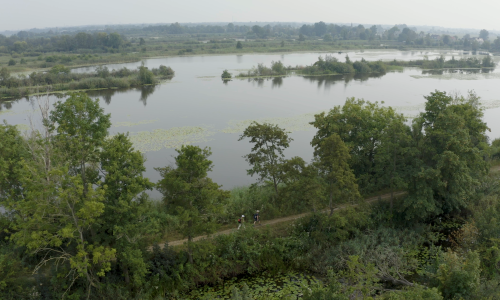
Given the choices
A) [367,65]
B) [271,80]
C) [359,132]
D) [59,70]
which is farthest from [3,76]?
[367,65]

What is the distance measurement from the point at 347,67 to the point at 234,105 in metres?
32.9

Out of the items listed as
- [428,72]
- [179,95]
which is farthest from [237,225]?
[428,72]

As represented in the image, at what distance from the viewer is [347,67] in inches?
2557

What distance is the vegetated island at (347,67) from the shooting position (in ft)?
207

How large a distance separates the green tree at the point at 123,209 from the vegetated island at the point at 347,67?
49.9 m

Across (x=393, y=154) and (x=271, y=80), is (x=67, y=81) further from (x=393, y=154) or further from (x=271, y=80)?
(x=393, y=154)

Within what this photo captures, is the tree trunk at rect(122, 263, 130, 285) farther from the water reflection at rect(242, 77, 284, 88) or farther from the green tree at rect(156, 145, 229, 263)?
the water reflection at rect(242, 77, 284, 88)

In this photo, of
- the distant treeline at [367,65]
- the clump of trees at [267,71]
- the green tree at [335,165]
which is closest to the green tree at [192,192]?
the green tree at [335,165]

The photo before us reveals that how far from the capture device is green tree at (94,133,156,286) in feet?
39.1

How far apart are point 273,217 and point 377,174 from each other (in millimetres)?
6255

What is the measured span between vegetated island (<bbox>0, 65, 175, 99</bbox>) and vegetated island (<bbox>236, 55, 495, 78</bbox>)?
694 inches

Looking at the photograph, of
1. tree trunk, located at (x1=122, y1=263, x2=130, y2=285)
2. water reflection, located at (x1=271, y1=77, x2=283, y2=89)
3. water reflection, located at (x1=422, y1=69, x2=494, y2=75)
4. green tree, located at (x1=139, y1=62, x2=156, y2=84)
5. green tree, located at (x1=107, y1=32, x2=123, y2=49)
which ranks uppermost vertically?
green tree, located at (x1=107, y1=32, x2=123, y2=49)

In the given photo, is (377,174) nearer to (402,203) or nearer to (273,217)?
(402,203)

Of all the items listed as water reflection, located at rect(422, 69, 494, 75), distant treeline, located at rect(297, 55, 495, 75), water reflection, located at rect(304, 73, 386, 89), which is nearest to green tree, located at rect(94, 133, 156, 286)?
water reflection, located at rect(304, 73, 386, 89)
